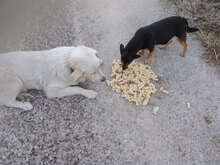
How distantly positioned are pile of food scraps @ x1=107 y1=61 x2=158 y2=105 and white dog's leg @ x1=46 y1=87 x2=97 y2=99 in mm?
389

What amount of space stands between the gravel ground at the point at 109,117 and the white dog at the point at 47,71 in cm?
22

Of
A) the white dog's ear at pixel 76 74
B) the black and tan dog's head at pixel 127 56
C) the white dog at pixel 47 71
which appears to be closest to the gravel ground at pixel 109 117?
the white dog at pixel 47 71

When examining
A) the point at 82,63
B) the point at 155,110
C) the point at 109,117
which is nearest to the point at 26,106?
the point at 82,63

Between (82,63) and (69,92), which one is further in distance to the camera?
(69,92)

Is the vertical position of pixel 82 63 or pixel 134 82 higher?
pixel 82 63

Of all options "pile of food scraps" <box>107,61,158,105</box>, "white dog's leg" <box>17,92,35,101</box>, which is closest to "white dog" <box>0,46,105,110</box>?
"white dog's leg" <box>17,92,35,101</box>

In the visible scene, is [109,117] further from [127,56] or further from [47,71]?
[47,71]

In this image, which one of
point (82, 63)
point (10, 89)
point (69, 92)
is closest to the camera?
point (82, 63)

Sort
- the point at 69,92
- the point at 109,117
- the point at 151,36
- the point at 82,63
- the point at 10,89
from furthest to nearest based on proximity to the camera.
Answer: the point at 151,36 < the point at 69,92 < the point at 109,117 < the point at 10,89 < the point at 82,63

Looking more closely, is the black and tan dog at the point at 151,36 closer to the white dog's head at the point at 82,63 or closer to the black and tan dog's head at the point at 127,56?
A: the black and tan dog's head at the point at 127,56

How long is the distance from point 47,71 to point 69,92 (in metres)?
0.49

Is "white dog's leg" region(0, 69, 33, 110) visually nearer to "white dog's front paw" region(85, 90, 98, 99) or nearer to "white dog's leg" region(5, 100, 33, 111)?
"white dog's leg" region(5, 100, 33, 111)

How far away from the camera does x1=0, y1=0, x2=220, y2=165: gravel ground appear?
9.47 feet

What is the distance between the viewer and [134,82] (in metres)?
3.54
